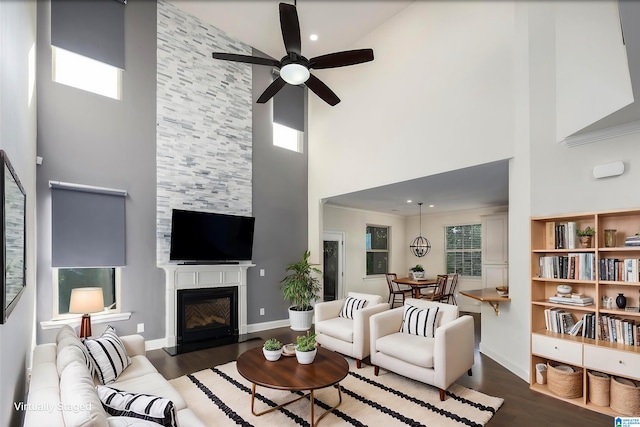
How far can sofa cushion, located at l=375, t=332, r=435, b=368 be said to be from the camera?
131 inches

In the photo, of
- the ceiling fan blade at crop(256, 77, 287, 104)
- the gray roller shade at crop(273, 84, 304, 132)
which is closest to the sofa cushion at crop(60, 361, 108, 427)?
the ceiling fan blade at crop(256, 77, 287, 104)

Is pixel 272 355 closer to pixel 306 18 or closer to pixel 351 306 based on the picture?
pixel 351 306

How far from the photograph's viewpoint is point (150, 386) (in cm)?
257

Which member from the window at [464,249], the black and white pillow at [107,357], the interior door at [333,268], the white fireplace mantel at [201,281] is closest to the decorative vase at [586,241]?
the black and white pillow at [107,357]

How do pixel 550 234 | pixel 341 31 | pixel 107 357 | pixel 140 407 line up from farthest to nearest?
pixel 341 31
pixel 550 234
pixel 107 357
pixel 140 407

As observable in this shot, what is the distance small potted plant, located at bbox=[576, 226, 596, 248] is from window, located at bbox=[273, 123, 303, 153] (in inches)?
199

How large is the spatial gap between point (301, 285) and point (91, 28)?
5.03m

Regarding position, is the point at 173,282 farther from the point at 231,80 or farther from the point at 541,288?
the point at 541,288

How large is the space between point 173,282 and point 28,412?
11.7ft

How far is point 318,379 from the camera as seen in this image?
278 centimetres

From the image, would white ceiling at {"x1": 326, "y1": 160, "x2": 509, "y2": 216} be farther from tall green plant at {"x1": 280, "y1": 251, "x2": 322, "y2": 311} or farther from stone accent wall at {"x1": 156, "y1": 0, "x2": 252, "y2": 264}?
stone accent wall at {"x1": 156, "y1": 0, "x2": 252, "y2": 264}

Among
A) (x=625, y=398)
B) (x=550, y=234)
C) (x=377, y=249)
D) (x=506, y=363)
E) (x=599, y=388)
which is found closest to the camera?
(x=625, y=398)

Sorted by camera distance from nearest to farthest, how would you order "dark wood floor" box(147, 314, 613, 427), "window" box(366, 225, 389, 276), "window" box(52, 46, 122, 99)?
1. "dark wood floor" box(147, 314, 613, 427)
2. "window" box(52, 46, 122, 99)
3. "window" box(366, 225, 389, 276)

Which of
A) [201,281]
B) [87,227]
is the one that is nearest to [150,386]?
[87,227]
